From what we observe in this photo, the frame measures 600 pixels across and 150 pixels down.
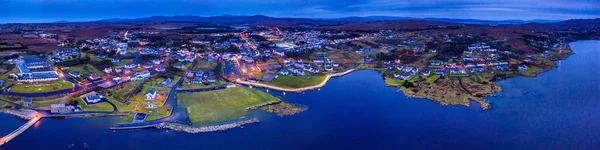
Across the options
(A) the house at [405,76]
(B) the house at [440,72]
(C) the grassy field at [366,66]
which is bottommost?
(A) the house at [405,76]

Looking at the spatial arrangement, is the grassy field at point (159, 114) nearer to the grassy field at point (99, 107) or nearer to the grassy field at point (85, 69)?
the grassy field at point (99, 107)

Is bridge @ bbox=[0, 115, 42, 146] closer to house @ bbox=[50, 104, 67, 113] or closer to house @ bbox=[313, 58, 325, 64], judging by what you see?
house @ bbox=[50, 104, 67, 113]

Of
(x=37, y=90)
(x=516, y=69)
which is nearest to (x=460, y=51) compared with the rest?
(x=516, y=69)

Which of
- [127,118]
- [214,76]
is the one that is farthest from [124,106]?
[214,76]

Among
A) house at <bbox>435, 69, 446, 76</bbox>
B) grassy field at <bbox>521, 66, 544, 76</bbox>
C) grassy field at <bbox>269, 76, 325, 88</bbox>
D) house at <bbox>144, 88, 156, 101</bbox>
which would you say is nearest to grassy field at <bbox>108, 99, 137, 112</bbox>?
house at <bbox>144, 88, 156, 101</bbox>

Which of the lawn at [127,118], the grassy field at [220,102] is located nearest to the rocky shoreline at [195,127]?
the grassy field at [220,102]

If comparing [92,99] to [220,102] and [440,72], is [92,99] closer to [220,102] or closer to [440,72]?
[220,102]
